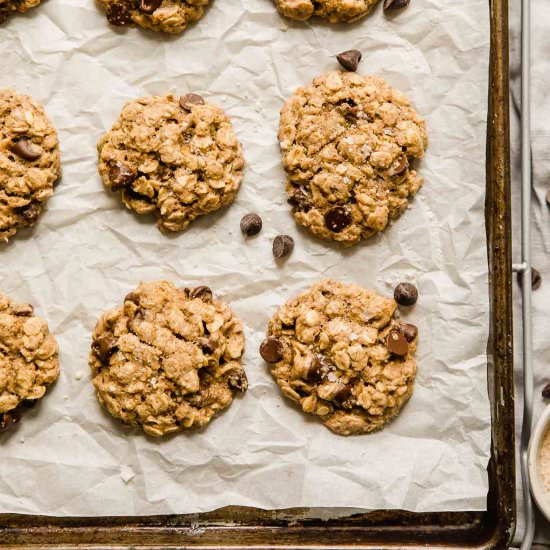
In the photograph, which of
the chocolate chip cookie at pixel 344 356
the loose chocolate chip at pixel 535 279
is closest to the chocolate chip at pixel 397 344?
the chocolate chip cookie at pixel 344 356

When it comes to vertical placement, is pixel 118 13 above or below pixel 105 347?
above

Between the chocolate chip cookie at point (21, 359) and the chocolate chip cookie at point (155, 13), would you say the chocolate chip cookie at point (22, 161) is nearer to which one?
the chocolate chip cookie at point (21, 359)

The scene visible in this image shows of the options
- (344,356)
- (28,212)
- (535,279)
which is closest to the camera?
(344,356)

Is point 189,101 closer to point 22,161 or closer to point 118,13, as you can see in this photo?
point 118,13

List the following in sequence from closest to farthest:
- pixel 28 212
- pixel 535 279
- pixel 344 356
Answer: pixel 344 356 < pixel 28 212 < pixel 535 279

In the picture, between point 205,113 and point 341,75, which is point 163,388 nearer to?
point 205,113

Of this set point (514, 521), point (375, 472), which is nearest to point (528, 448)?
point (514, 521)

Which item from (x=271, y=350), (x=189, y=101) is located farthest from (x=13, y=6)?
(x=271, y=350)
